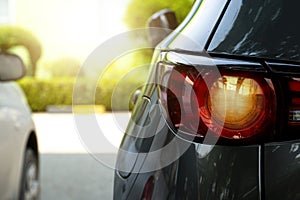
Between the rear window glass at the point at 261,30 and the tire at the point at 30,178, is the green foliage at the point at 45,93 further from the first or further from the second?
the rear window glass at the point at 261,30

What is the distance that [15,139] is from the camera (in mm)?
3664

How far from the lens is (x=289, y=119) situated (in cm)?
150

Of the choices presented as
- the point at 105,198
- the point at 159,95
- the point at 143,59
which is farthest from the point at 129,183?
the point at 143,59

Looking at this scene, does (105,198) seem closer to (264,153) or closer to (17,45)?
(264,153)

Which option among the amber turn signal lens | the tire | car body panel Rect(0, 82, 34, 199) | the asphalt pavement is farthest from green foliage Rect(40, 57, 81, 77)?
the amber turn signal lens

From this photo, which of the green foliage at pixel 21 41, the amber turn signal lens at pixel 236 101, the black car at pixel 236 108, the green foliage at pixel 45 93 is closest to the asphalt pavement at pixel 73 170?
the black car at pixel 236 108

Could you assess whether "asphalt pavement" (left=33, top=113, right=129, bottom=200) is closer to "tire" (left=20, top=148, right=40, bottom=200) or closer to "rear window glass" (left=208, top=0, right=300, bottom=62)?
"tire" (left=20, top=148, right=40, bottom=200)

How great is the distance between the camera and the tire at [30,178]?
3.92 meters

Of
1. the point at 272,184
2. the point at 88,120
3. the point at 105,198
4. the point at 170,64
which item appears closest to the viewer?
the point at 272,184

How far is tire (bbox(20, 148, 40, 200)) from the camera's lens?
392cm

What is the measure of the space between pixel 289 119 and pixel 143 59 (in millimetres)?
7475

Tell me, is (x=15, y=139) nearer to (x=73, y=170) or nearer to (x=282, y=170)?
(x=282, y=170)

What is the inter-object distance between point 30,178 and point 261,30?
119 inches

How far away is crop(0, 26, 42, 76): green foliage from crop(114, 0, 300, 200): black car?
15.1 meters
